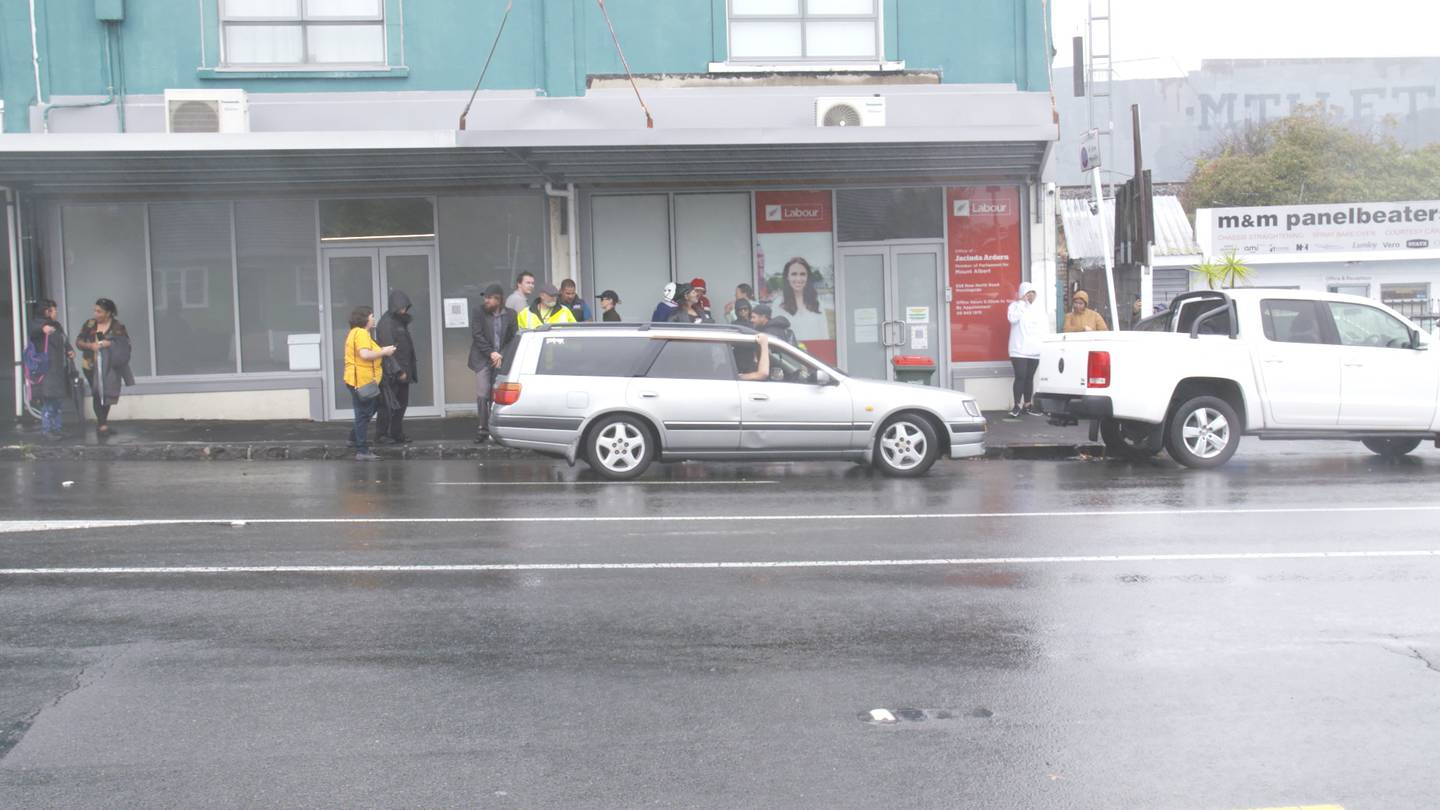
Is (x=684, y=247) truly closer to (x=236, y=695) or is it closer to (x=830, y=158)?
(x=830, y=158)

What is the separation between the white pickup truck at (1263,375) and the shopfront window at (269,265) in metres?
10.5

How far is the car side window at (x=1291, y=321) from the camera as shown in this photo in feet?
46.2

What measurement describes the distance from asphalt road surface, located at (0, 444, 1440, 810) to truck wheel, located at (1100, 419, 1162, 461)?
3.30 m

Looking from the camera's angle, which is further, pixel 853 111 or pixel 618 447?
pixel 853 111

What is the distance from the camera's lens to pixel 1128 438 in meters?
15.1

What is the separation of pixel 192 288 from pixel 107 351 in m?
2.38

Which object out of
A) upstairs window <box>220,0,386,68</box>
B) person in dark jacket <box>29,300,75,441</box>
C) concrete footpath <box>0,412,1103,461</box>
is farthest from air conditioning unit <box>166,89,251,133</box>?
concrete footpath <box>0,412,1103,461</box>

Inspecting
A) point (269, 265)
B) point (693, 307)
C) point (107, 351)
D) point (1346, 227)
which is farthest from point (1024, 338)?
point (1346, 227)

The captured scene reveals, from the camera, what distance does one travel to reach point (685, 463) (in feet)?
49.3

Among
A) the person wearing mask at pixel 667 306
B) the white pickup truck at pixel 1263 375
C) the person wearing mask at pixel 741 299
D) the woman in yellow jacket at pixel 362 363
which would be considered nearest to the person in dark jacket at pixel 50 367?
the woman in yellow jacket at pixel 362 363

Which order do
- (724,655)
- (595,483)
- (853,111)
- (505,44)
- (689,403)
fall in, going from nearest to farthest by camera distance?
1. (724,655)
2. (595,483)
3. (689,403)
4. (853,111)
5. (505,44)

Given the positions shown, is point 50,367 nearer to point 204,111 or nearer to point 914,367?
point 204,111

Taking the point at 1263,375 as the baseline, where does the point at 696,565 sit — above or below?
below

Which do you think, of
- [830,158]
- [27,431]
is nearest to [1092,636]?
[830,158]
